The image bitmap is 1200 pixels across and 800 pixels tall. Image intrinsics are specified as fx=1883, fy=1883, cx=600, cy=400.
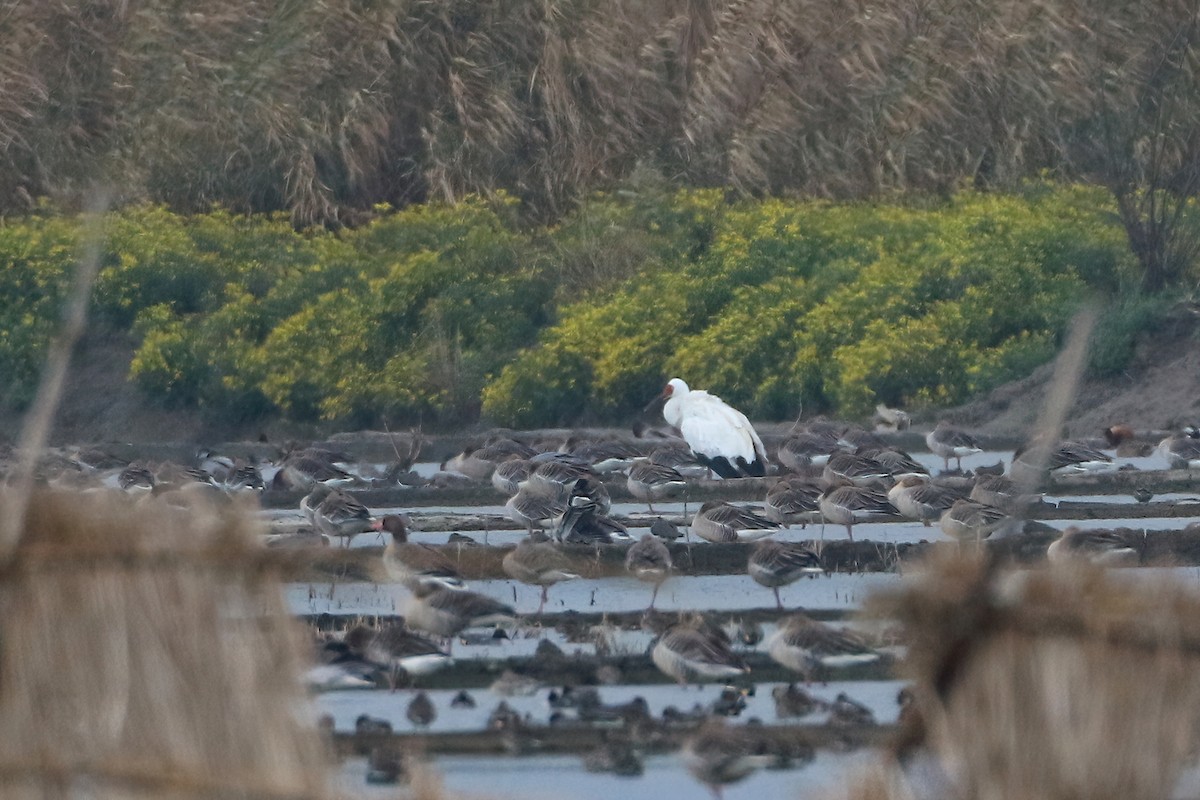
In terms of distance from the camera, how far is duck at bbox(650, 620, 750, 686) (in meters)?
8.93

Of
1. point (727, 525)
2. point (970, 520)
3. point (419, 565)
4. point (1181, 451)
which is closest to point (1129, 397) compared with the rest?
point (1181, 451)

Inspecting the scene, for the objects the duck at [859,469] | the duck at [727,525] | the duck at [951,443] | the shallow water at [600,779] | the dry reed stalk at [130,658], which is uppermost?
the duck at [951,443]

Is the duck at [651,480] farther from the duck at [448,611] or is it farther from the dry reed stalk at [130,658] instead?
the dry reed stalk at [130,658]

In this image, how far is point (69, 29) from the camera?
88.0ft

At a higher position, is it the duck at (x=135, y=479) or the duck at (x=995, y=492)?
the duck at (x=135, y=479)

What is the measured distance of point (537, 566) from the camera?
1133 cm

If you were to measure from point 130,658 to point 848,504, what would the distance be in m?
9.47

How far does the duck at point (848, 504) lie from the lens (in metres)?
12.8

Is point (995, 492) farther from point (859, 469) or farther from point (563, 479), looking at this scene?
point (563, 479)

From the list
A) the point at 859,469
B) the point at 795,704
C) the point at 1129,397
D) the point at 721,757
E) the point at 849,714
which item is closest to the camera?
the point at 721,757

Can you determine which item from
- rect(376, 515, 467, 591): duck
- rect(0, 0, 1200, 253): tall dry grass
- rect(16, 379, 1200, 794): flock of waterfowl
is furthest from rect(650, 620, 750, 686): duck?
rect(0, 0, 1200, 253): tall dry grass

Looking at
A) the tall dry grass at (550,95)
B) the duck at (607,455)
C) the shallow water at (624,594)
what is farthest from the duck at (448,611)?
the tall dry grass at (550,95)

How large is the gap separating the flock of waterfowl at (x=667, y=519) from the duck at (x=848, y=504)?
0.01 m

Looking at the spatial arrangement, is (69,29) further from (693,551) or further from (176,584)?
(176,584)
